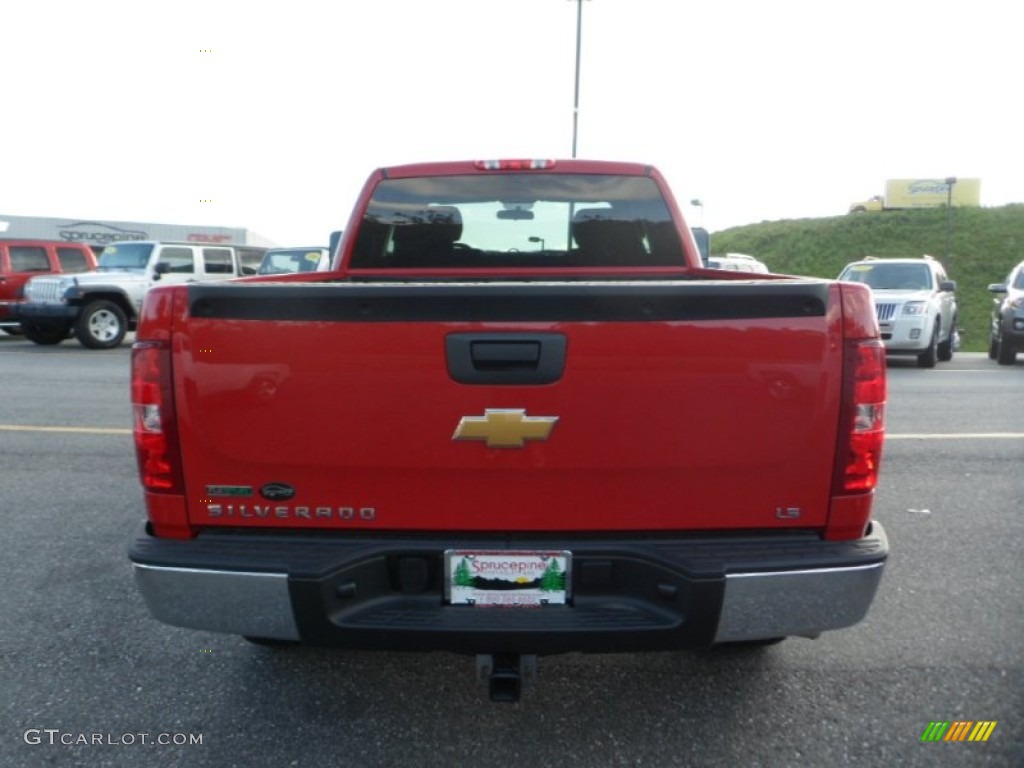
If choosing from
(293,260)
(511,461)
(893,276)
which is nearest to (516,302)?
(511,461)

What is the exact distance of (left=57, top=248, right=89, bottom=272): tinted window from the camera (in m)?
18.5

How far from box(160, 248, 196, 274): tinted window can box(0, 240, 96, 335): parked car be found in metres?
2.09

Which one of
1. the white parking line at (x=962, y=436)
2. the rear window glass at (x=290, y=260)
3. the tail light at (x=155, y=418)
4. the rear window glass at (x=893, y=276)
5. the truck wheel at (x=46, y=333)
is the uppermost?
the tail light at (x=155, y=418)

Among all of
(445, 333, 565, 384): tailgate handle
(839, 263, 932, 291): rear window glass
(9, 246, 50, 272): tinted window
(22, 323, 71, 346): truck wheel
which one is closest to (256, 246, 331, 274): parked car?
(22, 323, 71, 346): truck wheel

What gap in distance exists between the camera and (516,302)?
236 cm

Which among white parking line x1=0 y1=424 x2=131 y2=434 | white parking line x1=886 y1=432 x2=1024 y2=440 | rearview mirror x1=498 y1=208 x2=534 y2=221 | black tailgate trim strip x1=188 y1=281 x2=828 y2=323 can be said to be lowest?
white parking line x1=0 y1=424 x2=131 y2=434

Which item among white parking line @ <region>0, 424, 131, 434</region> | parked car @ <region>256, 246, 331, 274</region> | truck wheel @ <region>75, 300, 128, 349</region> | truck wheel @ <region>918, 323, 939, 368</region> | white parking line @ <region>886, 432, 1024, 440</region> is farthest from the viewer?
parked car @ <region>256, 246, 331, 274</region>

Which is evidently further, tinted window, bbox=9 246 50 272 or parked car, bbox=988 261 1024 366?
tinted window, bbox=9 246 50 272

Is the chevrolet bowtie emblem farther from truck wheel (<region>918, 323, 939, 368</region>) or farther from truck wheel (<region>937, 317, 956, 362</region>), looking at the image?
truck wheel (<region>937, 317, 956, 362</region>)

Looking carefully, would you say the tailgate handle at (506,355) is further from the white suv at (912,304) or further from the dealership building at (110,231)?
the dealership building at (110,231)

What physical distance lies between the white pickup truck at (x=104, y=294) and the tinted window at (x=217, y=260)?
1.42ft

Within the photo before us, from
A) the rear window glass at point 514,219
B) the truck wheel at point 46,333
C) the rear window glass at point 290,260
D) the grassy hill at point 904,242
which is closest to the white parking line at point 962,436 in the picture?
the rear window glass at point 514,219

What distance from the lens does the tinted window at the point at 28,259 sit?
17672 millimetres

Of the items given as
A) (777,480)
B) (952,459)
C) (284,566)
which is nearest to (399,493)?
(284,566)
